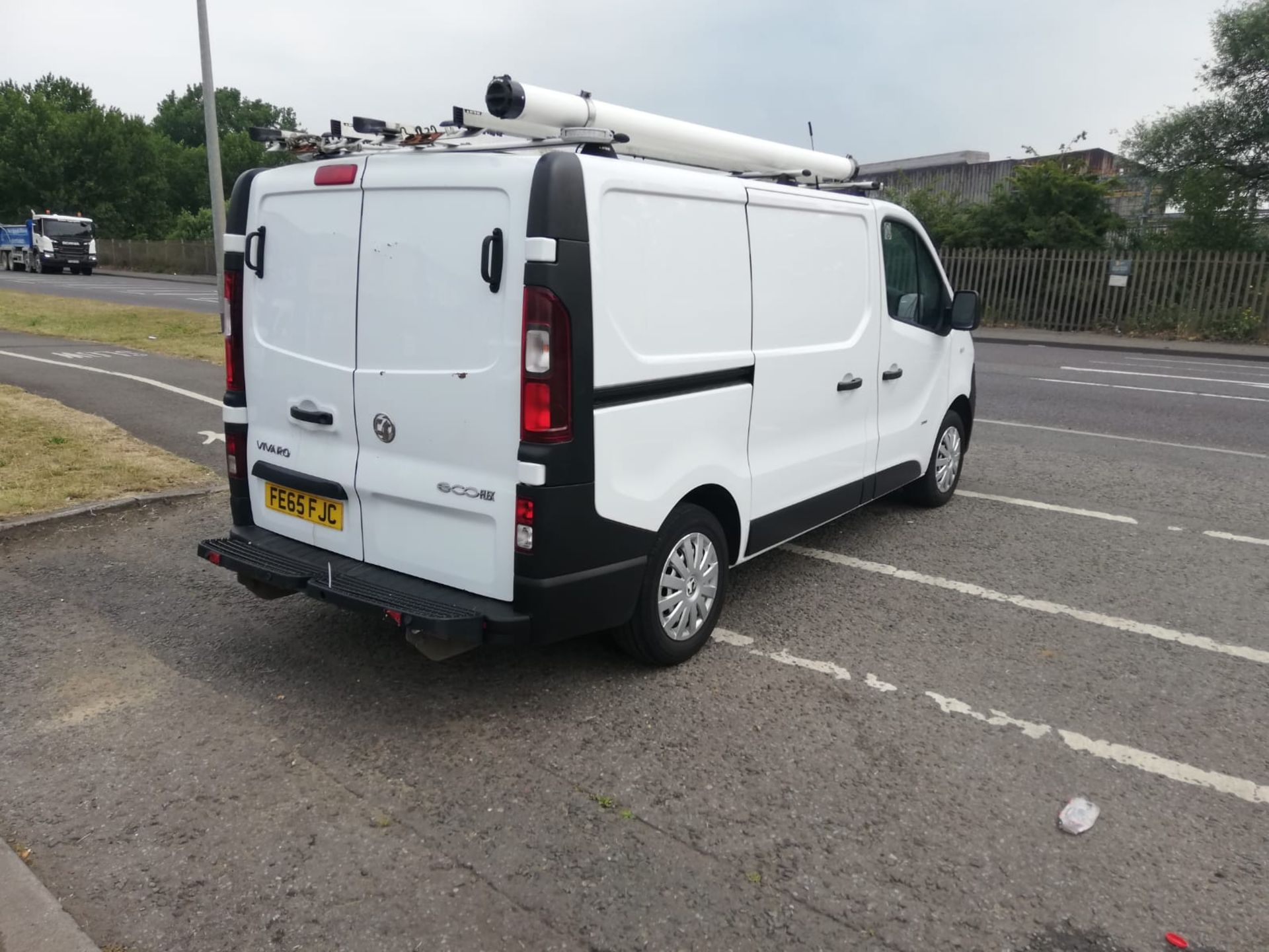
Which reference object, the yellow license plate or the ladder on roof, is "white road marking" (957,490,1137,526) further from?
the yellow license plate

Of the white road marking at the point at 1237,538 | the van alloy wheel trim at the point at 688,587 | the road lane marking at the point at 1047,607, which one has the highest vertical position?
the van alloy wheel trim at the point at 688,587

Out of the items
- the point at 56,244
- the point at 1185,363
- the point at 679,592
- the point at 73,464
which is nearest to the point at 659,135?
the point at 679,592

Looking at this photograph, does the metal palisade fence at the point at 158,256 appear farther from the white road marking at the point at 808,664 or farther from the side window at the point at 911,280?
the white road marking at the point at 808,664

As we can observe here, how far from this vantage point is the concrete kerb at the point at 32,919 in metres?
2.62

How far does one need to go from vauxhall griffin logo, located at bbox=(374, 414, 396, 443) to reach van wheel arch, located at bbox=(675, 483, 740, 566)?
1221mm

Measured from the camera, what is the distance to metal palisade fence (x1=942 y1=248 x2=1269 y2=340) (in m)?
21.1

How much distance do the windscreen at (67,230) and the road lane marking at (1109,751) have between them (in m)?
50.0

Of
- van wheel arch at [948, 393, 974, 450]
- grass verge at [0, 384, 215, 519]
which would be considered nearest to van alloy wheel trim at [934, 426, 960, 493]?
van wheel arch at [948, 393, 974, 450]

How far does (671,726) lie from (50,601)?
3.25 metres

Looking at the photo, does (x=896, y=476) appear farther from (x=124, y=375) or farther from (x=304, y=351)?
(x=124, y=375)

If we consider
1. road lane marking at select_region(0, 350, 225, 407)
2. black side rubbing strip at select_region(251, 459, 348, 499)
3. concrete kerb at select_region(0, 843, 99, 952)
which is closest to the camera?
concrete kerb at select_region(0, 843, 99, 952)

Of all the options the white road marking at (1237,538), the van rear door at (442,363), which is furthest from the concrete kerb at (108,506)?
the white road marking at (1237,538)

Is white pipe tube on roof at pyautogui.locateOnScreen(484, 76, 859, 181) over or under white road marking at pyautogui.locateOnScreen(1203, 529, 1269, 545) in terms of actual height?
over

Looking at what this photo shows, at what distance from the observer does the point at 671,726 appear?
12.5 feet
